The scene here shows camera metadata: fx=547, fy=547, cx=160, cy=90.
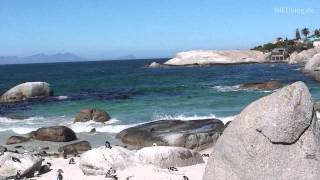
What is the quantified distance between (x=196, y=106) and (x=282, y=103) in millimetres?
27368

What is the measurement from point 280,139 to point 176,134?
1245 centimetres

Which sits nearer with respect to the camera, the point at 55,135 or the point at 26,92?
the point at 55,135

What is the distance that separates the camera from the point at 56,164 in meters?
17.3

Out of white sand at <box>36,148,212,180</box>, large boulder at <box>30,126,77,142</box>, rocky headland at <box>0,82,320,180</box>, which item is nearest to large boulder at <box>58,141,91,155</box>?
rocky headland at <box>0,82,320,180</box>

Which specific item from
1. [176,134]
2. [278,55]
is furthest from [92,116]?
[278,55]

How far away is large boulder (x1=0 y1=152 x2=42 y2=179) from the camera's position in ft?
48.2

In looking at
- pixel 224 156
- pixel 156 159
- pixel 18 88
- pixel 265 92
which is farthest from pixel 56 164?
pixel 18 88

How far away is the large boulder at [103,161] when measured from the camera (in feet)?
49.6

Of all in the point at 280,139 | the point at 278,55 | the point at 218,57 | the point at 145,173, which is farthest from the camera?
the point at 218,57

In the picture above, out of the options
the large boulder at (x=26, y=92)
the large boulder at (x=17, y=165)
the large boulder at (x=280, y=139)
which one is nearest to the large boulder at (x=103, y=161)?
the large boulder at (x=17, y=165)

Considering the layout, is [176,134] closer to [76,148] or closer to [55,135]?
[76,148]

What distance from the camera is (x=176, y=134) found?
70.6 ft

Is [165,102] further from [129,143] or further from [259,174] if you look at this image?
[259,174]

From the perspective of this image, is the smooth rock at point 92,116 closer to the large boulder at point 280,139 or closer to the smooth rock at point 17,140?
the smooth rock at point 17,140
